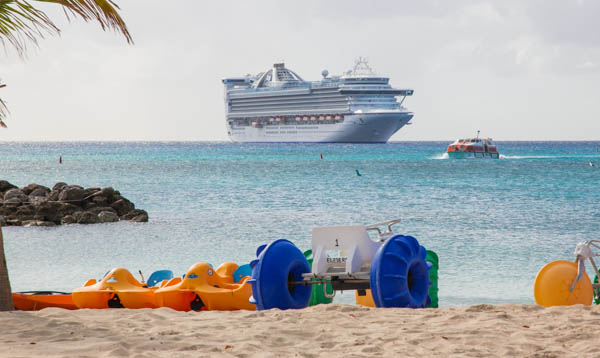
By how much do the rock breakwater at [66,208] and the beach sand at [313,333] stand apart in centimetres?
1231

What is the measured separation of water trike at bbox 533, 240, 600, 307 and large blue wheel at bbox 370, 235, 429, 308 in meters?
1.02

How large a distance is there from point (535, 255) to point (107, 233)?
8533 mm

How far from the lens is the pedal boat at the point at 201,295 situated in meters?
6.26

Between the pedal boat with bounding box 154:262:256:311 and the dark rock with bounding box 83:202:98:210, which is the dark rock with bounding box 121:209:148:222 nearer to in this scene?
the dark rock with bounding box 83:202:98:210

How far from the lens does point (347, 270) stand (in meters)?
5.83

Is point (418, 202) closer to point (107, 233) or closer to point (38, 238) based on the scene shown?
point (107, 233)

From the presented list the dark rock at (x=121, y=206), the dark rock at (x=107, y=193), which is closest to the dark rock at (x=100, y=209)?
the dark rock at (x=121, y=206)

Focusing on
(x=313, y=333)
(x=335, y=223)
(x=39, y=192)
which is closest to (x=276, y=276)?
(x=313, y=333)

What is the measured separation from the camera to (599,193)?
26000 millimetres

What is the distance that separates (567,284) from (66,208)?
1416cm

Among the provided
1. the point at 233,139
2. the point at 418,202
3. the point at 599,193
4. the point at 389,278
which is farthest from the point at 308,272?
the point at 233,139

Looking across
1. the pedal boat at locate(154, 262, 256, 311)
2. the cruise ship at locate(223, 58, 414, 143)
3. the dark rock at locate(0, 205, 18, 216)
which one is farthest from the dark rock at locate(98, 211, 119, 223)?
the cruise ship at locate(223, 58, 414, 143)

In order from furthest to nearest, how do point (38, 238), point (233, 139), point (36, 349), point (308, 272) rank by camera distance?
point (233, 139) < point (38, 238) < point (308, 272) < point (36, 349)

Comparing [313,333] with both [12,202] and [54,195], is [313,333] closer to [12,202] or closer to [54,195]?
[12,202]
